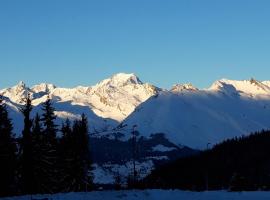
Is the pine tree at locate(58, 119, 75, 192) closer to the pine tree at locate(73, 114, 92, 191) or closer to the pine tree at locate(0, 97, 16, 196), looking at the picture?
the pine tree at locate(73, 114, 92, 191)

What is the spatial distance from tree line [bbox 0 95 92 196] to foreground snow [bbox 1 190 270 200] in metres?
22.8

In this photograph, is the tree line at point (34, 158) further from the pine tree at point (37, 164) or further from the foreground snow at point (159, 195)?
the foreground snow at point (159, 195)

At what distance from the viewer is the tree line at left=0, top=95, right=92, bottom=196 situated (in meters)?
59.5

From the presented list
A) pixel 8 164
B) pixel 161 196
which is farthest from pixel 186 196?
pixel 8 164

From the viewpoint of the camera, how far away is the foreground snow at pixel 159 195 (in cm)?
3216

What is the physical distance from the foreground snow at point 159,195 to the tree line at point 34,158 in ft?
74.7

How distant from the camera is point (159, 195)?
33.1 meters

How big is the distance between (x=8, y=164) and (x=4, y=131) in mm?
3342

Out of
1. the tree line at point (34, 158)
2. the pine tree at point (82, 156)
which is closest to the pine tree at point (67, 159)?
the tree line at point (34, 158)

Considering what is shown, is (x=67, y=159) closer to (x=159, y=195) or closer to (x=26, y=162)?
(x=26, y=162)

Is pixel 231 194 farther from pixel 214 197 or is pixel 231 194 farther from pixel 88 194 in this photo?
pixel 88 194

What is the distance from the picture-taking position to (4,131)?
5978 centimetres

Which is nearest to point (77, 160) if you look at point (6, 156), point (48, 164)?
point (48, 164)

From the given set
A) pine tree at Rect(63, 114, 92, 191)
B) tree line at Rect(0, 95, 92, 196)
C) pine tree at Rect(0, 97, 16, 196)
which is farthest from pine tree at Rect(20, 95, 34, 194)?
pine tree at Rect(63, 114, 92, 191)
